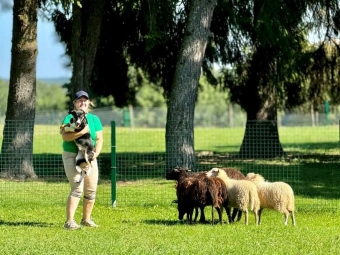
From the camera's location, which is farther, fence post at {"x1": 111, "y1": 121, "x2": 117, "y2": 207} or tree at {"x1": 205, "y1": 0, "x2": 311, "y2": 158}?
tree at {"x1": 205, "y1": 0, "x2": 311, "y2": 158}

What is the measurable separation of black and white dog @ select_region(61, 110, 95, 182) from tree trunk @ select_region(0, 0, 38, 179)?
790cm

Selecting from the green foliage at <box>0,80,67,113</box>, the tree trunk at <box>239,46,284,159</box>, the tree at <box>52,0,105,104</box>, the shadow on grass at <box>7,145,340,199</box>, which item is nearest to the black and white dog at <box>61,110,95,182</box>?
the shadow on grass at <box>7,145,340,199</box>

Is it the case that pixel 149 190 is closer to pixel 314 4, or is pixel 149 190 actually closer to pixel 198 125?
pixel 314 4

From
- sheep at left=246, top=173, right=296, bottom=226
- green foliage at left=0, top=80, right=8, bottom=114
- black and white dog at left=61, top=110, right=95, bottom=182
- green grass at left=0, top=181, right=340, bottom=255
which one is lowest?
green grass at left=0, top=181, right=340, bottom=255

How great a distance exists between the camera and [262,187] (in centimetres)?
1317

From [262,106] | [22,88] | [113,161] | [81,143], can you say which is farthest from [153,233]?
[262,106]

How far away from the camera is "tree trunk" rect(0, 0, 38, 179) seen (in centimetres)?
2025

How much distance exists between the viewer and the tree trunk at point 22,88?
66.4 ft

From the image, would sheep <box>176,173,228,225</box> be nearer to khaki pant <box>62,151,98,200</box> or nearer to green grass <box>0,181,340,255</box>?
green grass <box>0,181,340,255</box>

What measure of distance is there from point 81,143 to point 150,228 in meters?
1.62

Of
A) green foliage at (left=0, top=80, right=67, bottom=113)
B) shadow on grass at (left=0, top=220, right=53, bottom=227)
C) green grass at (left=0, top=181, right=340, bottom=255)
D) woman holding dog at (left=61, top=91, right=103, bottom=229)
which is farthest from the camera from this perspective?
green foliage at (left=0, top=80, right=67, bottom=113)

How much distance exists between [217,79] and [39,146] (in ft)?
34.8

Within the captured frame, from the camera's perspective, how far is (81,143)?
12.4 m

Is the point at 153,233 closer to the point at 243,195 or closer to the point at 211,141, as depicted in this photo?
the point at 243,195
